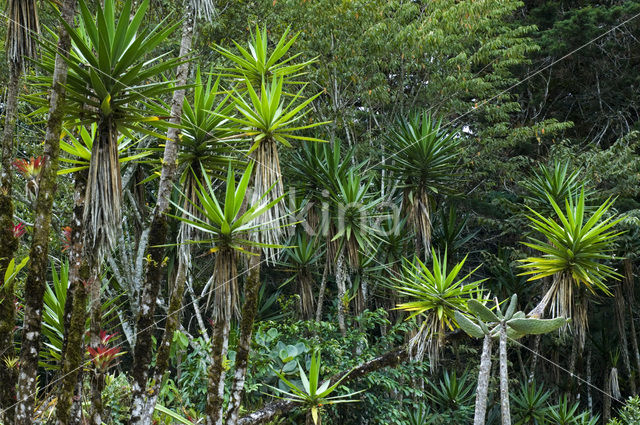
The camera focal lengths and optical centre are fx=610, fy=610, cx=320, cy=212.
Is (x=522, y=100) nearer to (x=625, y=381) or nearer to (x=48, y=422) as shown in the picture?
(x=625, y=381)

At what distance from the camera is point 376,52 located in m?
9.62

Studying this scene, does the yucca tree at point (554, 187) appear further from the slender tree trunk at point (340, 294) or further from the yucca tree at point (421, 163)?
the slender tree trunk at point (340, 294)

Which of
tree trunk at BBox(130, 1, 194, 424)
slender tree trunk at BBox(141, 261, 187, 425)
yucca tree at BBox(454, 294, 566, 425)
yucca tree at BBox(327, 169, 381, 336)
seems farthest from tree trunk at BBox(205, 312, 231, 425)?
yucca tree at BBox(327, 169, 381, 336)

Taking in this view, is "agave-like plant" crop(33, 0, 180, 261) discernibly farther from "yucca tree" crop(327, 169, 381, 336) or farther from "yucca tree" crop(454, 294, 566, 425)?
"yucca tree" crop(327, 169, 381, 336)

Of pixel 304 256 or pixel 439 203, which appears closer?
pixel 304 256

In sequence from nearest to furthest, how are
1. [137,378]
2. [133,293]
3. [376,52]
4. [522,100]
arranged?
[137,378] → [133,293] → [376,52] → [522,100]

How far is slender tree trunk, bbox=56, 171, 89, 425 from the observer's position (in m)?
3.72

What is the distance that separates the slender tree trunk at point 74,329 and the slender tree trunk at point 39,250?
0.18m

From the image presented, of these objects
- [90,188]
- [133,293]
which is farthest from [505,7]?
[90,188]

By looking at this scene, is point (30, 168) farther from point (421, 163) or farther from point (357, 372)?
point (421, 163)

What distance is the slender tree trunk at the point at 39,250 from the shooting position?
3738 mm

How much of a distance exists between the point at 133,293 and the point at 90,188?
16.4 ft

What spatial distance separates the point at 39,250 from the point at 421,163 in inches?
239

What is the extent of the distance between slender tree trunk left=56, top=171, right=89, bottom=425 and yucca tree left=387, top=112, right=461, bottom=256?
555 cm
